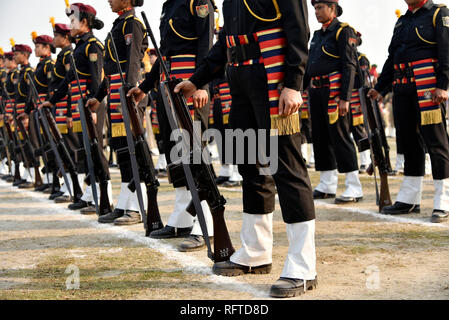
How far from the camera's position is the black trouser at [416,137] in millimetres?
5285

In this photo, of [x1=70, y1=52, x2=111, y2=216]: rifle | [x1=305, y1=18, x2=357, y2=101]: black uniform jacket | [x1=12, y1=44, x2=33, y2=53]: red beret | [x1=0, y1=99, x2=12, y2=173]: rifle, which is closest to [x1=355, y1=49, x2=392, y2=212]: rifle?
[x1=305, y1=18, x2=357, y2=101]: black uniform jacket

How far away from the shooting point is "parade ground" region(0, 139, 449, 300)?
3260mm

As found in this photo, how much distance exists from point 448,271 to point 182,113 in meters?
2.12

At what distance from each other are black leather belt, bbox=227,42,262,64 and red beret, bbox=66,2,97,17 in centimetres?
407

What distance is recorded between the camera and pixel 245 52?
338 cm

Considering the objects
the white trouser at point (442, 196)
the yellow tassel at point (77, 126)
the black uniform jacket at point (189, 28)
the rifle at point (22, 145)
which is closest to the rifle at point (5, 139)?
the rifle at point (22, 145)

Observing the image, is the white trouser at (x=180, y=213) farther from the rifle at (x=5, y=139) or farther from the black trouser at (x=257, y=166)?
the rifle at (x=5, y=139)

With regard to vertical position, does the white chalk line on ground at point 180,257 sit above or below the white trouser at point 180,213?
below

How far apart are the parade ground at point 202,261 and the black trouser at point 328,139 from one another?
0.71m

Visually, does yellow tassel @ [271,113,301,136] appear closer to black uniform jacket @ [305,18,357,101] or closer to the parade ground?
the parade ground

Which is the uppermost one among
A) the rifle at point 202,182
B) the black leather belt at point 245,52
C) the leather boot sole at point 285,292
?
the black leather belt at point 245,52

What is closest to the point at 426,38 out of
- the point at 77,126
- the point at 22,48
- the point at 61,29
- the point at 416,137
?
the point at 416,137

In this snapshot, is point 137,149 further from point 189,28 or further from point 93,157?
point 93,157
